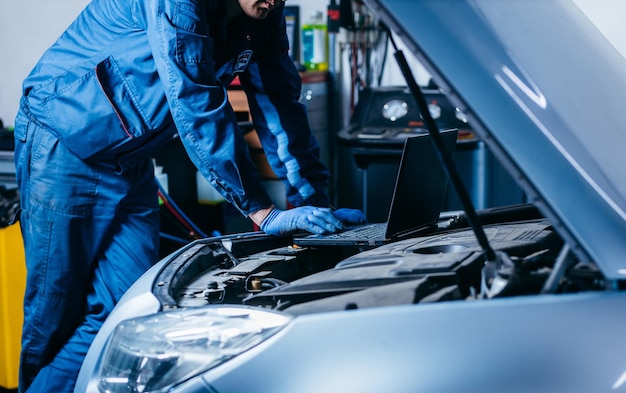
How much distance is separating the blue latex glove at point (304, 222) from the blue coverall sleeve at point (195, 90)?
130 mm

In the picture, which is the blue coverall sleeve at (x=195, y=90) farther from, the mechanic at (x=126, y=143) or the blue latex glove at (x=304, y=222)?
the blue latex glove at (x=304, y=222)

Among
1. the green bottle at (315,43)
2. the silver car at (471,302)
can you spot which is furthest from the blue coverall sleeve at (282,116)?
the green bottle at (315,43)

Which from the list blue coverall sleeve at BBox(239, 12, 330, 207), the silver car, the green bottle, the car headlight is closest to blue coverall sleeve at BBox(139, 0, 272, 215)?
blue coverall sleeve at BBox(239, 12, 330, 207)

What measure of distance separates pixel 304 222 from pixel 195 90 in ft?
1.34

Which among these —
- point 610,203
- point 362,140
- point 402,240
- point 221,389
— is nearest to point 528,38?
point 610,203

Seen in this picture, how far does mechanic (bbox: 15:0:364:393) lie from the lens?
1.74 metres

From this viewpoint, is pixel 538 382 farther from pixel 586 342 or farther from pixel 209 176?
pixel 209 176

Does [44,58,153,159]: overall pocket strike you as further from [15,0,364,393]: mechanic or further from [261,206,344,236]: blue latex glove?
[261,206,344,236]: blue latex glove

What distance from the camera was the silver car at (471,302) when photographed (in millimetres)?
998

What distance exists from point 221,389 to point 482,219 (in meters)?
0.94

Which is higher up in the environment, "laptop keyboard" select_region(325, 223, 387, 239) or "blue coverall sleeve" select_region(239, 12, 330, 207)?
"blue coverall sleeve" select_region(239, 12, 330, 207)

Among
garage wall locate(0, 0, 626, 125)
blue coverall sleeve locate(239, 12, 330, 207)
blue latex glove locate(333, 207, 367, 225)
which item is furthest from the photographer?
garage wall locate(0, 0, 626, 125)

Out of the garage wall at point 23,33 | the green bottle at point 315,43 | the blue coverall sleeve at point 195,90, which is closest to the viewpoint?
the blue coverall sleeve at point 195,90

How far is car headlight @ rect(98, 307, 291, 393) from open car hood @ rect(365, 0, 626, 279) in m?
0.41
